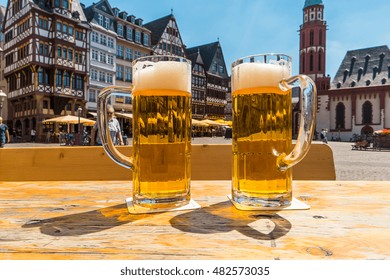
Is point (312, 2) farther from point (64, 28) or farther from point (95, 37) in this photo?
point (64, 28)

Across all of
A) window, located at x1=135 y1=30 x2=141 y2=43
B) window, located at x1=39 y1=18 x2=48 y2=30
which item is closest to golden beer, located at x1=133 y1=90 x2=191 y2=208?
window, located at x1=39 y1=18 x2=48 y2=30

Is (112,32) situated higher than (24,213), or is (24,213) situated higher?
(112,32)

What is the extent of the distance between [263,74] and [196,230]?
449 mm

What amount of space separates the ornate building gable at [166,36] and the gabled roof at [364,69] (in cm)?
1886

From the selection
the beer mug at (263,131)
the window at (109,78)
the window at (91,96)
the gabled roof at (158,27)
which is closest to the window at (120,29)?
the window at (109,78)

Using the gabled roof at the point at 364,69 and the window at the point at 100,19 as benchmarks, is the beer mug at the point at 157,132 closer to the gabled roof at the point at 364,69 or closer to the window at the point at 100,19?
the window at the point at 100,19

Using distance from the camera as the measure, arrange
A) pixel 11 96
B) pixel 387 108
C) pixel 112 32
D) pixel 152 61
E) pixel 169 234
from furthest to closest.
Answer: pixel 387 108, pixel 112 32, pixel 11 96, pixel 152 61, pixel 169 234

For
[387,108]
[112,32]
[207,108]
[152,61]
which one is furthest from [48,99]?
[387,108]

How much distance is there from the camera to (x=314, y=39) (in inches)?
1631

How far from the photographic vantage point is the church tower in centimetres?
4112

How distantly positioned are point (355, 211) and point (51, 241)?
656 mm

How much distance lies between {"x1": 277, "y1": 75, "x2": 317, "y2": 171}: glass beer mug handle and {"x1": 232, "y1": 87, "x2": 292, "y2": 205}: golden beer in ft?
0.15
